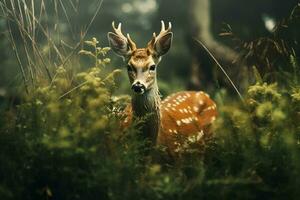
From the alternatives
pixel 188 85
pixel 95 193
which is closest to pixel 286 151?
pixel 95 193

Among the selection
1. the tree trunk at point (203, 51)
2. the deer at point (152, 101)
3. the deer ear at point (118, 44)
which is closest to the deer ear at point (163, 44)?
the deer at point (152, 101)

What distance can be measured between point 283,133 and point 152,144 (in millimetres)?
1502

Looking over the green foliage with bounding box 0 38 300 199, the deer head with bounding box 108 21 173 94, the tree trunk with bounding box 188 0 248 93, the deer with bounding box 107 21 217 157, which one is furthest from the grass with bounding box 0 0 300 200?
the tree trunk with bounding box 188 0 248 93

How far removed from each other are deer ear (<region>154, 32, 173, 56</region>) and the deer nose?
0.72 meters

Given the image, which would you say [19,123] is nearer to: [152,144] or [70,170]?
[70,170]

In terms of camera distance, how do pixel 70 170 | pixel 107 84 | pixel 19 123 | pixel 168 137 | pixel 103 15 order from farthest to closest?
pixel 103 15 → pixel 168 137 → pixel 107 84 → pixel 19 123 → pixel 70 170

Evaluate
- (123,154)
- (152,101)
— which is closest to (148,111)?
(152,101)

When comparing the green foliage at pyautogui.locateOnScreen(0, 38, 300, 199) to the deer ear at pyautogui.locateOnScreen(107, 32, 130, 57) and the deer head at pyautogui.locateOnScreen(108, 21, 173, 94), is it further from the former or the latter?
the deer ear at pyautogui.locateOnScreen(107, 32, 130, 57)

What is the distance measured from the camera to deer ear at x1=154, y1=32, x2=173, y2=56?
7180mm

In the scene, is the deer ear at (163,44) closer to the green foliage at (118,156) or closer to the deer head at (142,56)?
the deer head at (142,56)

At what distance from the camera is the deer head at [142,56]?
6708 mm

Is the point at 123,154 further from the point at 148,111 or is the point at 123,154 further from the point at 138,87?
the point at 148,111

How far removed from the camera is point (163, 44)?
723 centimetres

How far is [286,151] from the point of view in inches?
214
